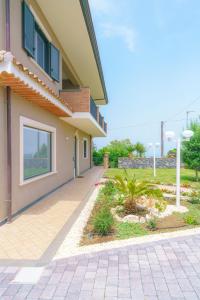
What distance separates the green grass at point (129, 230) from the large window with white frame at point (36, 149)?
3133 millimetres

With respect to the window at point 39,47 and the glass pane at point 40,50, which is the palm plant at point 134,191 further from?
the glass pane at point 40,50

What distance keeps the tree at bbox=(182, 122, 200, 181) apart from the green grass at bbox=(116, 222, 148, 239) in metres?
10.8

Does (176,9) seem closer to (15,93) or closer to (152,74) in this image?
(15,93)

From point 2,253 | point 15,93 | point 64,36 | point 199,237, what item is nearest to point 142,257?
point 199,237

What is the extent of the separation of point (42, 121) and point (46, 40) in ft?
10.1

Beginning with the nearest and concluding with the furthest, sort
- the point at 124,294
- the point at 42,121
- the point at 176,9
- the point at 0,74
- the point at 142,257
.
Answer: the point at 124,294 → the point at 142,257 → the point at 0,74 → the point at 42,121 → the point at 176,9

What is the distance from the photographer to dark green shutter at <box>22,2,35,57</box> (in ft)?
22.5

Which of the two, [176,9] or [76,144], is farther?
[76,144]

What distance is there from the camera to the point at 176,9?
13.2m

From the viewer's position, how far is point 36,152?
872 cm

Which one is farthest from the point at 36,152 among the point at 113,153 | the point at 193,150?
the point at 113,153

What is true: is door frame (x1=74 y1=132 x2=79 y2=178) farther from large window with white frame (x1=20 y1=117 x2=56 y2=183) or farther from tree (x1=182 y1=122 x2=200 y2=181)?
tree (x1=182 y1=122 x2=200 y2=181)

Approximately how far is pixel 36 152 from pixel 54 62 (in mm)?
3748

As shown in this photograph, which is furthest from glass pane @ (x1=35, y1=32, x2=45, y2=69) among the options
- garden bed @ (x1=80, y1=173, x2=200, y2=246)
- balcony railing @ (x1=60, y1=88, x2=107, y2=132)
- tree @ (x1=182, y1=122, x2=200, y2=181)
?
tree @ (x1=182, y1=122, x2=200, y2=181)
